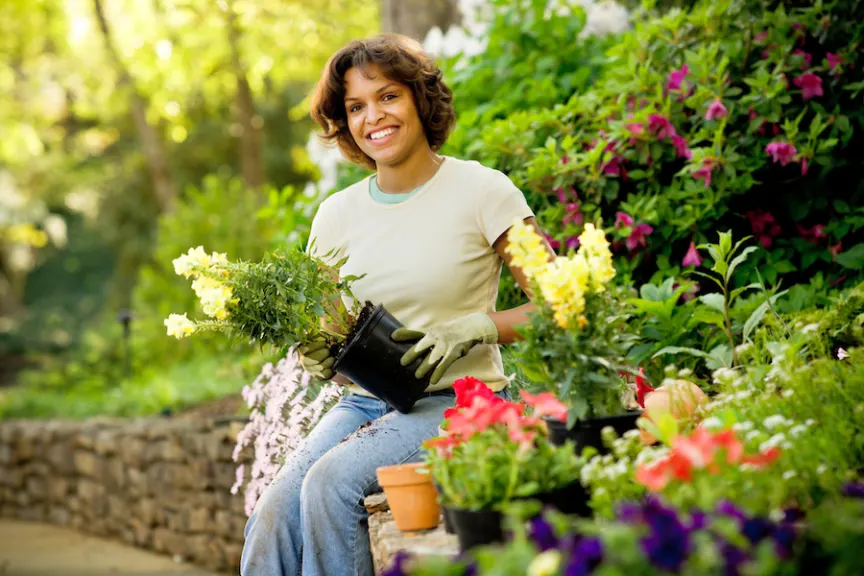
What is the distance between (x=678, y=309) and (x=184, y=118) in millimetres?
10589

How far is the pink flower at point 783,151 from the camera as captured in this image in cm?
300

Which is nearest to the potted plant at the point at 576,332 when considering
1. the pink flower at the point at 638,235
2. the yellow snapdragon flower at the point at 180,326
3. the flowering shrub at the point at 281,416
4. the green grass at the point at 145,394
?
the yellow snapdragon flower at the point at 180,326

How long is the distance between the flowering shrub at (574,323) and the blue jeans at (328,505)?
57 cm

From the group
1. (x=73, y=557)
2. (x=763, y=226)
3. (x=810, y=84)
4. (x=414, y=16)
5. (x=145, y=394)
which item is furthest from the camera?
(x=145, y=394)

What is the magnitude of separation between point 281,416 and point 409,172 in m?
1.12

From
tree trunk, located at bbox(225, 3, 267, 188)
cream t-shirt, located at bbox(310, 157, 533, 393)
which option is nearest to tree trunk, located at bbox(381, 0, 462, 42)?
cream t-shirt, located at bbox(310, 157, 533, 393)

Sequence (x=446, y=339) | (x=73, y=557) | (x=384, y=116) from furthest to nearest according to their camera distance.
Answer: (x=73, y=557), (x=384, y=116), (x=446, y=339)

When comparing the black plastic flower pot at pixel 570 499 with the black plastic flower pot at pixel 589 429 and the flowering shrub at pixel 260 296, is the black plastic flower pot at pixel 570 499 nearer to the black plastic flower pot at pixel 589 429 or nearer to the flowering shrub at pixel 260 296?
the black plastic flower pot at pixel 589 429

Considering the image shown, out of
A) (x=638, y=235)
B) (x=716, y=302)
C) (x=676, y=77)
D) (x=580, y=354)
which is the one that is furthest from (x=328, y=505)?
(x=676, y=77)

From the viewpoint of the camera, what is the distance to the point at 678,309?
2.80 metres

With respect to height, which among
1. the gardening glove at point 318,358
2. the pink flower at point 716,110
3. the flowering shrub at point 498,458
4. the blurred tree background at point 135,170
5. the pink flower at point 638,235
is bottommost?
the flowering shrub at point 498,458

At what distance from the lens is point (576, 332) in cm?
169

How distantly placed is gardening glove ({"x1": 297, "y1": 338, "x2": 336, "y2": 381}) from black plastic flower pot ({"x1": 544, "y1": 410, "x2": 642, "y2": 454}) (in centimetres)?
71

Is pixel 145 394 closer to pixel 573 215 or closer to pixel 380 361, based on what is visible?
pixel 573 215
